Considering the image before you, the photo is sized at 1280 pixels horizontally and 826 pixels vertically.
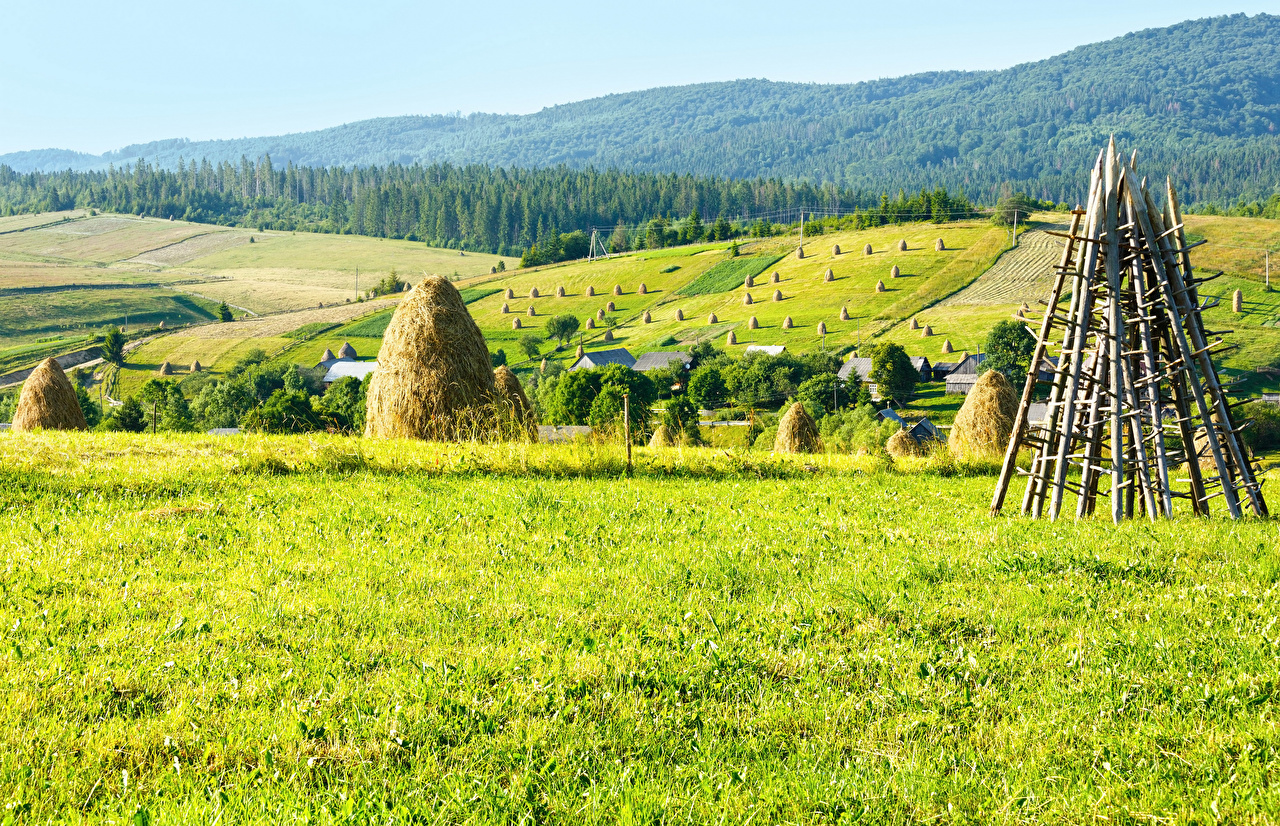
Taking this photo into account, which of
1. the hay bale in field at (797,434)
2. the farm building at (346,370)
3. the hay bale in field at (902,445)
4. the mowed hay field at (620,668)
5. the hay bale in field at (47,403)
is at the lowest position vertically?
the farm building at (346,370)

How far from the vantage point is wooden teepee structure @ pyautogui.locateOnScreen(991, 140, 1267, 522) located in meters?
10.5

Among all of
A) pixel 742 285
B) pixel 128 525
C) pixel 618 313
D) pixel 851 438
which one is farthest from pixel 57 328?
pixel 128 525

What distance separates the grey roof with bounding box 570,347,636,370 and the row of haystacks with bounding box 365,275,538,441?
7272 cm

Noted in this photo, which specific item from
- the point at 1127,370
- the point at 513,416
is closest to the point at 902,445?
the point at 513,416

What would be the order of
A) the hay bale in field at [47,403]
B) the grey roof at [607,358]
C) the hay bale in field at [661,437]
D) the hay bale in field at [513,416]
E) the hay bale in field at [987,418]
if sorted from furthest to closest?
the grey roof at [607,358] → the hay bale in field at [987,418] → the hay bale in field at [47,403] → the hay bale in field at [661,437] → the hay bale in field at [513,416]

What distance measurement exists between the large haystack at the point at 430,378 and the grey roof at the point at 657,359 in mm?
73864

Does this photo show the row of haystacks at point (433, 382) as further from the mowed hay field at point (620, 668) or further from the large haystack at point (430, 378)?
the mowed hay field at point (620, 668)

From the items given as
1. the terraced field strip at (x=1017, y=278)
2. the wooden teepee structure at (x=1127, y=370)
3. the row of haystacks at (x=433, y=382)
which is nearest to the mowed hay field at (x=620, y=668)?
the wooden teepee structure at (x=1127, y=370)

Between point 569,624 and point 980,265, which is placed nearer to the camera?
point 569,624

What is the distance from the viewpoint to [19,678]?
4.86m

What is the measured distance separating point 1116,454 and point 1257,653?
5172 millimetres

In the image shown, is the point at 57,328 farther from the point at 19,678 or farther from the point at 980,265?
the point at 19,678

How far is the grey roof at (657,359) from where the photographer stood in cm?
9250

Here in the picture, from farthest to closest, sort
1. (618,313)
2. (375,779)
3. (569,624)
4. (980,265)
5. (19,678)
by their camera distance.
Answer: (618,313)
(980,265)
(569,624)
(19,678)
(375,779)
